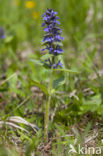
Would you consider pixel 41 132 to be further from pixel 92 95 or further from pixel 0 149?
pixel 92 95

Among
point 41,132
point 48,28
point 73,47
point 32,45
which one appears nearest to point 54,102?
point 41,132

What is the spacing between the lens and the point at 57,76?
3500mm

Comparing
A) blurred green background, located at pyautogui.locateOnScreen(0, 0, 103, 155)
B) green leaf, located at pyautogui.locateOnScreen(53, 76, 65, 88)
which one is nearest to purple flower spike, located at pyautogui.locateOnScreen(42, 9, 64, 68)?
blurred green background, located at pyautogui.locateOnScreen(0, 0, 103, 155)

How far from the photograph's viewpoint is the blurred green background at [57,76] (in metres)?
2.64

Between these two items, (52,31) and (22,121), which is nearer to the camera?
(52,31)

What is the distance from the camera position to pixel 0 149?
5.57ft

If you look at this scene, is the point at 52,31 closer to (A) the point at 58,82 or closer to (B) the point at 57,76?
(A) the point at 58,82

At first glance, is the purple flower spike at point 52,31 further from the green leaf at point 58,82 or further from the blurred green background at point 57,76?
the green leaf at point 58,82

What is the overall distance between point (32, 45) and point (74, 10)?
1403 millimetres

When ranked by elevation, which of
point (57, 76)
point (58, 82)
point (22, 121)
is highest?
point (57, 76)

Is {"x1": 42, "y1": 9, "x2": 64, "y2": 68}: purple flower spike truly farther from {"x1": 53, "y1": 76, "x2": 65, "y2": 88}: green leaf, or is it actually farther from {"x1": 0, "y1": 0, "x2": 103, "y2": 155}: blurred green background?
{"x1": 53, "y1": 76, "x2": 65, "y2": 88}: green leaf

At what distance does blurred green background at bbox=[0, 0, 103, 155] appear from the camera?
2.64m

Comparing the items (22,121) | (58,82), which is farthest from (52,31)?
(22,121)

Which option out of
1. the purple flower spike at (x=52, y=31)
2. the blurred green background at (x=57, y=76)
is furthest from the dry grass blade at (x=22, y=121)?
the purple flower spike at (x=52, y=31)
